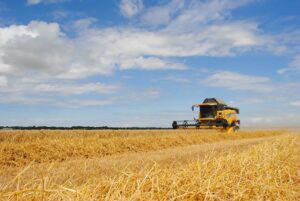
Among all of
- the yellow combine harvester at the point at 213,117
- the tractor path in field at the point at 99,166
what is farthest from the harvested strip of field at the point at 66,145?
the yellow combine harvester at the point at 213,117

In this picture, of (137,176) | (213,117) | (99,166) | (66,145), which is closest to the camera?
(137,176)

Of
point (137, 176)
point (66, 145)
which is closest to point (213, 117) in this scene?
point (66, 145)

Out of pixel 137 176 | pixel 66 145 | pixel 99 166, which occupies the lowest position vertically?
pixel 99 166

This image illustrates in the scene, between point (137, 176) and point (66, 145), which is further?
point (66, 145)

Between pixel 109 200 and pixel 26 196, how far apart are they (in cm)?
76

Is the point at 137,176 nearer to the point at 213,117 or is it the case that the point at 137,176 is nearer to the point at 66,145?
the point at 66,145

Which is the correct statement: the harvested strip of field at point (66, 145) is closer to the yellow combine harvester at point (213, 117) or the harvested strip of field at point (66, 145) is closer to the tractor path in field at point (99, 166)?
the tractor path in field at point (99, 166)

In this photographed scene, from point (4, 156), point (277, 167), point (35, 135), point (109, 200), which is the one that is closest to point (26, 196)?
point (109, 200)

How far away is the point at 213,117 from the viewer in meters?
34.2

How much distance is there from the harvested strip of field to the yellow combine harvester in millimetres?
9234

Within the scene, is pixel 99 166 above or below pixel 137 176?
below

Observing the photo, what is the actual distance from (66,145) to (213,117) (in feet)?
66.5

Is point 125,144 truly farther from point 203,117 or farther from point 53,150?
point 203,117

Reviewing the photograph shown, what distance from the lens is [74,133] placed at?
1925 centimetres
